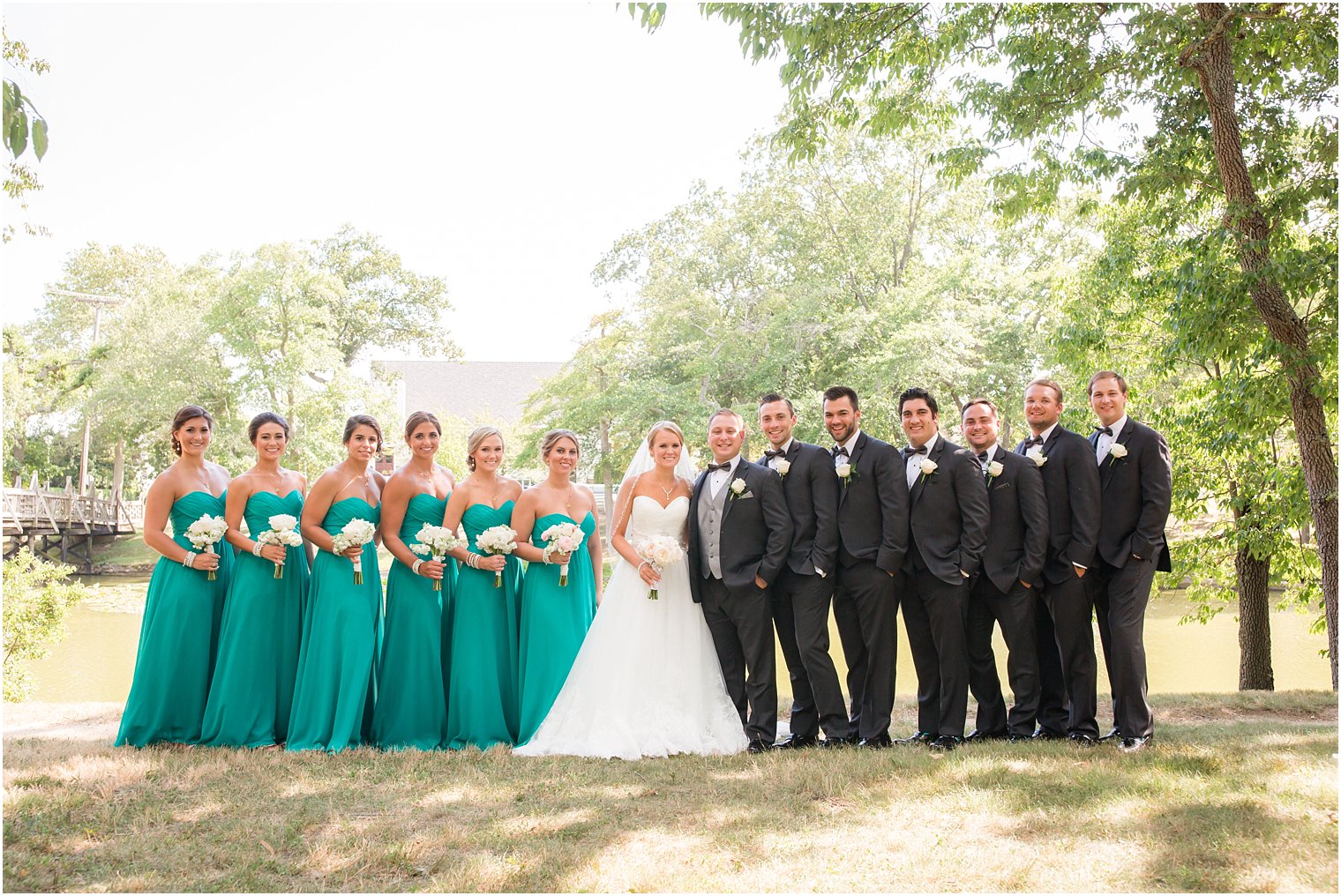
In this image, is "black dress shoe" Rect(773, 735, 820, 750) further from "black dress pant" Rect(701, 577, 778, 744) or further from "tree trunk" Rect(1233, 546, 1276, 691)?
"tree trunk" Rect(1233, 546, 1276, 691)

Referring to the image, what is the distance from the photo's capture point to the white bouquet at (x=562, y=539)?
6629mm

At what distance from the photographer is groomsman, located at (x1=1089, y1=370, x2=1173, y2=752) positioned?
19.1 feet

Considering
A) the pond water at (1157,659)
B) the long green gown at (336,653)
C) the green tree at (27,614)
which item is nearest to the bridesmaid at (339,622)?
the long green gown at (336,653)

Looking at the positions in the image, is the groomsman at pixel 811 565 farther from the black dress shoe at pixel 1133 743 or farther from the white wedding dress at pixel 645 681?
the black dress shoe at pixel 1133 743

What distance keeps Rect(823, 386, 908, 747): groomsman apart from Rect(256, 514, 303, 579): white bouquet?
12.0ft

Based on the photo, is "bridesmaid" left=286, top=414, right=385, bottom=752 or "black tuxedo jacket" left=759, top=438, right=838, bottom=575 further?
"bridesmaid" left=286, top=414, right=385, bottom=752

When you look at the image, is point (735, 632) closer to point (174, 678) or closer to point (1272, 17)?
point (174, 678)

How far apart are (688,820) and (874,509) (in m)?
2.44

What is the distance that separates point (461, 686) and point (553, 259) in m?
35.1

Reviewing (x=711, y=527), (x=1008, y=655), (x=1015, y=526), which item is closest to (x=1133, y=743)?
(x=1008, y=655)

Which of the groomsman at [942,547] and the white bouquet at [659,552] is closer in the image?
the groomsman at [942,547]

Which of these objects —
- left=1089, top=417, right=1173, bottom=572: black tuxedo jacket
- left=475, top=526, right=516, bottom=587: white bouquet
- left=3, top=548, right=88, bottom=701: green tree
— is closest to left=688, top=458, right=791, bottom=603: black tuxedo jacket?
left=475, top=526, right=516, bottom=587: white bouquet

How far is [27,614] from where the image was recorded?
13.7 meters

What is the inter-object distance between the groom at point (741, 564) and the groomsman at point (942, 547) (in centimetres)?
87
